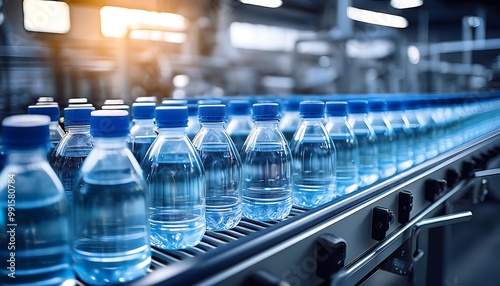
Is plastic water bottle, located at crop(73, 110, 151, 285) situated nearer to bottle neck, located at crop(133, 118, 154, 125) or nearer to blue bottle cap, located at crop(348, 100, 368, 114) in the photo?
bottle neck, located at crop(133, 118, 154, 125)

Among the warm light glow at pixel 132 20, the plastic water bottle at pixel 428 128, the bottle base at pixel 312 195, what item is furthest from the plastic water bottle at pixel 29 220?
the warm light glow at pixel 132 20

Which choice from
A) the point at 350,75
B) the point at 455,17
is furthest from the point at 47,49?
the point at 455,17

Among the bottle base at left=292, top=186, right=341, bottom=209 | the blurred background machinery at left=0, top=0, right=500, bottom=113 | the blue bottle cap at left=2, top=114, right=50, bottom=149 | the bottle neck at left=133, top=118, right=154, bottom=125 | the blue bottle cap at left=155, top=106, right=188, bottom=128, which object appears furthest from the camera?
the blurred background machinery at left=0, top=0, right=500, bottom=113

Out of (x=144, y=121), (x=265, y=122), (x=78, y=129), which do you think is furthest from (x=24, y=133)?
(x=265, y=122)

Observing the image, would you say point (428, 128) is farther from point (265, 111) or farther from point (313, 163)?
point (265, 111)

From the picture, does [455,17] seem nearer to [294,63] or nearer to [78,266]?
[294,63]

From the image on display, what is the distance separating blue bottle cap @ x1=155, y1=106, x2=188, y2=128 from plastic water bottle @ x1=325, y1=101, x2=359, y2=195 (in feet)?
1.71

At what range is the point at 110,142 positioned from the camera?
1.92 ft

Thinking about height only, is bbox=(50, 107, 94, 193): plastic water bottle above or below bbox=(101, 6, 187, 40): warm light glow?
below

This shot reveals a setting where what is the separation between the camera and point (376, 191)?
0.99 m

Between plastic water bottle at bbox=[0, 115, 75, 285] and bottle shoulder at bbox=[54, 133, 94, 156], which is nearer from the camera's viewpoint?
plastic water bottle at bbox=[0, 115, 75, 285]

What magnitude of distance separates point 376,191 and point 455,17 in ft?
41.1

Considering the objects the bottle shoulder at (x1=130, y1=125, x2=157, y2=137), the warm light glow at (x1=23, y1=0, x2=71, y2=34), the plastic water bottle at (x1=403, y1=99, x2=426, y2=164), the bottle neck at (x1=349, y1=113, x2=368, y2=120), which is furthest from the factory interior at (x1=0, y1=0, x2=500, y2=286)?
the bottle shoulder at (x1=130, y1=125, x2=157, y2=137)

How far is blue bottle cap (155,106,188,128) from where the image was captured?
664 millimetres
